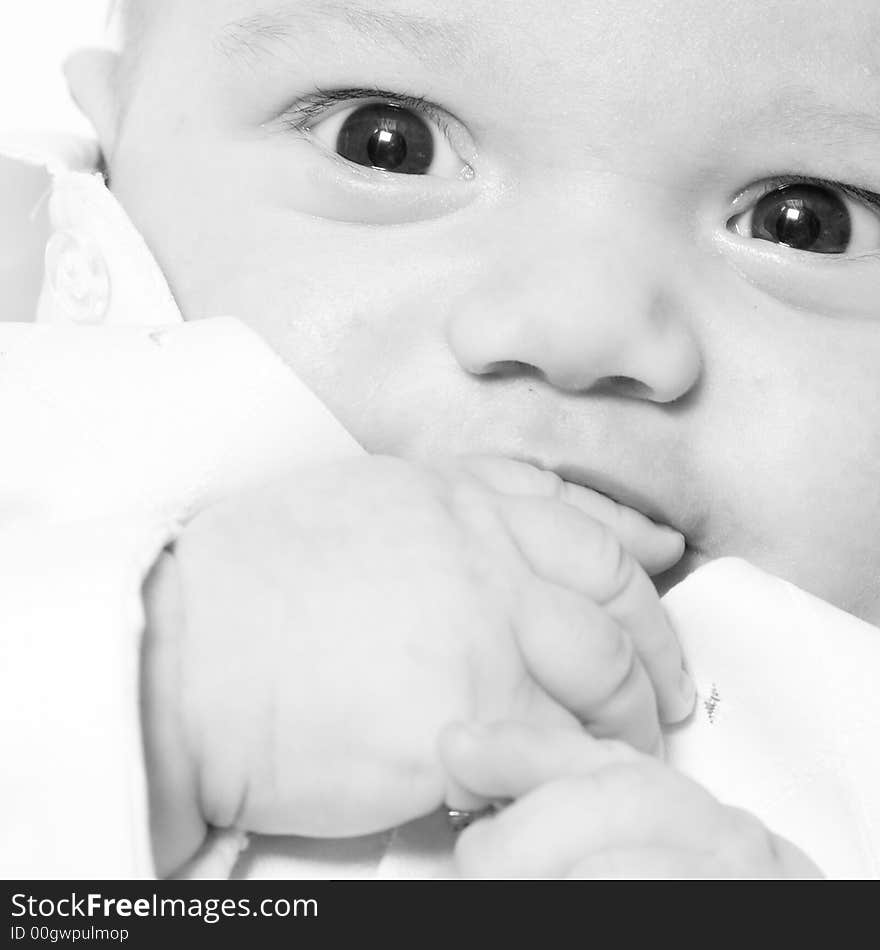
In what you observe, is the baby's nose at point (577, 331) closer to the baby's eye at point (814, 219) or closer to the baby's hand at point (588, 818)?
the baby's eye at point (814, 219)

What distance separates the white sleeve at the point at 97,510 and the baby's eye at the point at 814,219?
40 centimetres

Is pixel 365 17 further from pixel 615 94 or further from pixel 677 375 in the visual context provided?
pixel 677 375

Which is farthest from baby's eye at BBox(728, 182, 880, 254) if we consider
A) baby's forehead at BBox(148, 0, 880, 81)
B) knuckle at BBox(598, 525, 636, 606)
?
knuckle at BBox(598, 525, 636, 606)

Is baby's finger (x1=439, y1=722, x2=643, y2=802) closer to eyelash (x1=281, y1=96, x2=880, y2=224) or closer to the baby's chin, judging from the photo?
the baby's chin

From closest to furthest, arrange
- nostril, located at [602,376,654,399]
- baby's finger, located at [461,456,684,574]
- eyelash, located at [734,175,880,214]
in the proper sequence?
baby's finger, located at [461,456,684,574] < nostril, located at [602,376,654,399] < eyelash, located at [734,175,880,214]

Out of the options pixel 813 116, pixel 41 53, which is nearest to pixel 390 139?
Answer: pixel 813 116

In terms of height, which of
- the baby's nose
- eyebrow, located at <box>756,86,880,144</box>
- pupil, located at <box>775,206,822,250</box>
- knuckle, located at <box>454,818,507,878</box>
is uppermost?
eyebrow, located at <box>756,86,880,144</box>

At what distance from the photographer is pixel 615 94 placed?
96cm

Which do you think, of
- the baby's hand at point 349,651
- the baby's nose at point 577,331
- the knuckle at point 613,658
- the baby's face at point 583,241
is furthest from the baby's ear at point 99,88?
the knuckle at point 613,658

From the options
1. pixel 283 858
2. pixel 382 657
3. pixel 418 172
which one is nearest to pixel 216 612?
pixel 382 657

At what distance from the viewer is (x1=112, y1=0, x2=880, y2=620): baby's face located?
93 cm

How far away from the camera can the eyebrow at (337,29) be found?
987 millimetres

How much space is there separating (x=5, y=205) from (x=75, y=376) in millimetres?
582

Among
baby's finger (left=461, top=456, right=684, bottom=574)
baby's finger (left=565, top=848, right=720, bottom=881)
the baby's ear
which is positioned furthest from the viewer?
the baby's ear
